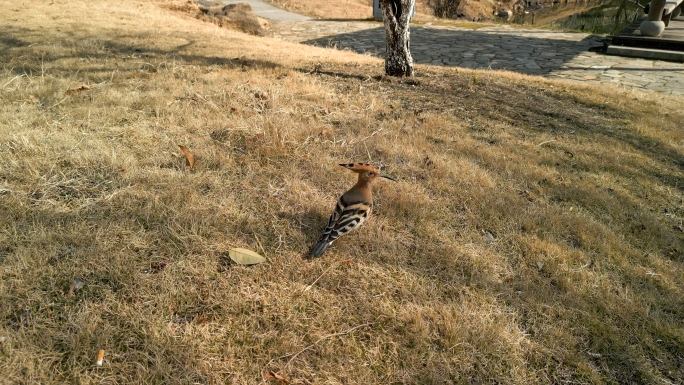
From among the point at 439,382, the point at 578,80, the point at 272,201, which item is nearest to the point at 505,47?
the point at 578,80

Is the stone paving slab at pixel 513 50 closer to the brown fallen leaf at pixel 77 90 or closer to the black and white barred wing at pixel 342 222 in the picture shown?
the brown fallen leaf at pixel 77 90

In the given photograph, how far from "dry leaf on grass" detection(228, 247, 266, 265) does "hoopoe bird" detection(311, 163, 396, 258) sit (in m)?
0.35

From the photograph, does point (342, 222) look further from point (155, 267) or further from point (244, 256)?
point (155, 267)

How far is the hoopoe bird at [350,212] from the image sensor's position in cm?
280

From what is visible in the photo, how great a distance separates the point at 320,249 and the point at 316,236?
0.26 m

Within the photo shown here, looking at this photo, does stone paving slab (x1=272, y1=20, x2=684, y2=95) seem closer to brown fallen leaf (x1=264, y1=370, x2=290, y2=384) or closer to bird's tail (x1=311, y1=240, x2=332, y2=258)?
bird's tail (x1=311, y1=240, x2=332, y2=258)

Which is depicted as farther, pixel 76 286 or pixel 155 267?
pixel 155 267

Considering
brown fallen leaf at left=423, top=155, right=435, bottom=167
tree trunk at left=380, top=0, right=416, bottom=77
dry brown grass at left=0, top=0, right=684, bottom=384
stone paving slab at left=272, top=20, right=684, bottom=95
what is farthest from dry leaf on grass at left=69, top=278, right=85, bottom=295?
stone paving slab at left=272, top=20, right=684, bottom=95

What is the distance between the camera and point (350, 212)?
285cm

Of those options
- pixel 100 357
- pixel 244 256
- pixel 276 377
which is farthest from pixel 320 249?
pixel 100 357

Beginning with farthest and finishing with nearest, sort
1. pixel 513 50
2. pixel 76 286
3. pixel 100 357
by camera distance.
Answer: pixel 513 50 < pixel 76 286 < pixel 100 357

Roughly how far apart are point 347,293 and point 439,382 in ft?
2.40

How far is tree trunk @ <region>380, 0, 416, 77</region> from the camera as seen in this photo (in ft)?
20.5

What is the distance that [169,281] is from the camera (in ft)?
8.35
